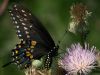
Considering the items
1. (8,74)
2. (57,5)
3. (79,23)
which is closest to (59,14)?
(57,5)

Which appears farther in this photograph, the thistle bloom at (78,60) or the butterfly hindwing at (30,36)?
the butterfly hindwing at (30,36)

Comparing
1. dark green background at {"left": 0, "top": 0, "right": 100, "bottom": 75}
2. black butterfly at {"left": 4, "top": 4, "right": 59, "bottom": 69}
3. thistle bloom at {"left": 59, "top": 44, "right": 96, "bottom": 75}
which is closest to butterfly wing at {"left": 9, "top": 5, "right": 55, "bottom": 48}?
black butterfly at {"left": 4, "top": 4, "right": 59, "bottom": 69}

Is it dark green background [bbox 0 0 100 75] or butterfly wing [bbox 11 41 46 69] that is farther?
dark green background [bbox 0 0 100 75]

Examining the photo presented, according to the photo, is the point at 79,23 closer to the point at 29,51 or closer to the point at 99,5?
the point at 29,51

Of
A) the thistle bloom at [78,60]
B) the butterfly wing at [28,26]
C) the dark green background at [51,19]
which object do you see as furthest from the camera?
the dark green background at [51,19]

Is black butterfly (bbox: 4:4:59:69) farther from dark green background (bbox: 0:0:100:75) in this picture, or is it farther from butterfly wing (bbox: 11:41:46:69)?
dark green background (bbox: 0:0:100:75)

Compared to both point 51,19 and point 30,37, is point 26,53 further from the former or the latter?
point 51,19

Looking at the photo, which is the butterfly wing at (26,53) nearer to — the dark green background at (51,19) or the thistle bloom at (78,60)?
the thistle bloom at (78,60)

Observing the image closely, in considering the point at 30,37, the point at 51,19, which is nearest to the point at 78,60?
the point at 30,37

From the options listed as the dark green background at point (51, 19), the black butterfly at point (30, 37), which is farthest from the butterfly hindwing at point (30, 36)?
the dark green background at point (51, 19)
